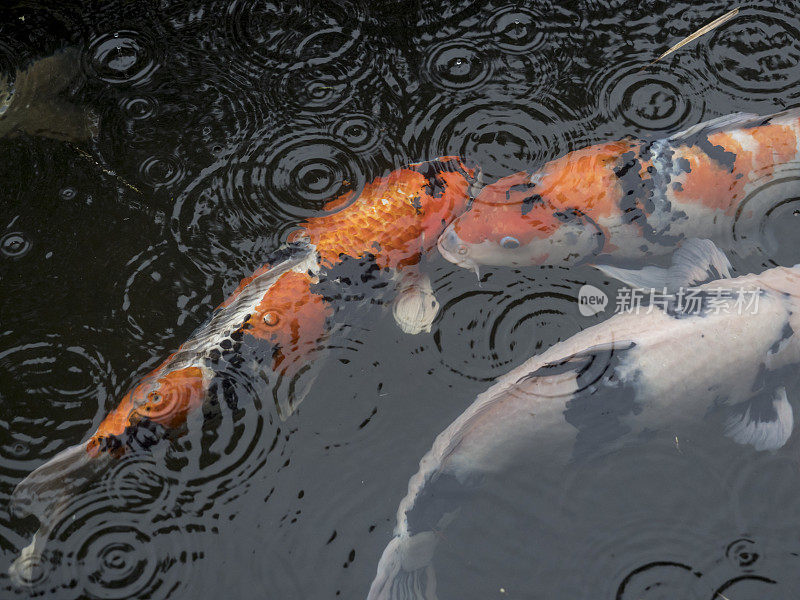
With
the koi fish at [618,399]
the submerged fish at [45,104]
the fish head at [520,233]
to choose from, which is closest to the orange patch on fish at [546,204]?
the fish head at [520,233]

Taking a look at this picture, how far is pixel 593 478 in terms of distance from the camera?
11.7 ft

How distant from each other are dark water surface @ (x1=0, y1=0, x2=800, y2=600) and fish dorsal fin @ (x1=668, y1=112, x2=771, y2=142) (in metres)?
0.20

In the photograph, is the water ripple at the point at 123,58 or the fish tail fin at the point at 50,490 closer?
the fish tail fin at the point at 50,490

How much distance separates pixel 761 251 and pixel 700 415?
1064 millimetres

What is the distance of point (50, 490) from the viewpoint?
336cm

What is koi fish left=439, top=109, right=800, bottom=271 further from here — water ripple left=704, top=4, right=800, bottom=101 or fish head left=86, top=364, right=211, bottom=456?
fish head left=86, top=364, right=211, bottom=456

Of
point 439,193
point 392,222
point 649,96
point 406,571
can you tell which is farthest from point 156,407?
point 649,96

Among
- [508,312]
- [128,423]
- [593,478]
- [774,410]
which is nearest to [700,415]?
[774,410]

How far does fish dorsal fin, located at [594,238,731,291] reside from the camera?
3.78 metres

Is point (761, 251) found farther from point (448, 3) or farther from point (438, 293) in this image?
point (448, 3)

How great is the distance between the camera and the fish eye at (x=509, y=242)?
3879 mm

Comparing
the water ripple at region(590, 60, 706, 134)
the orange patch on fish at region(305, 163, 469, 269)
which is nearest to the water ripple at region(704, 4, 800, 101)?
the water ripple at region(590, 60, 706, 134)

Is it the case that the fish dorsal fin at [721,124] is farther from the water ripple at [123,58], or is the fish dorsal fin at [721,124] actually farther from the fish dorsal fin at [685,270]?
the water ripple at [123,58]

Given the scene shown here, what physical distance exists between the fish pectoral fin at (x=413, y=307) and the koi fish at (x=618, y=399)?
53 cm
